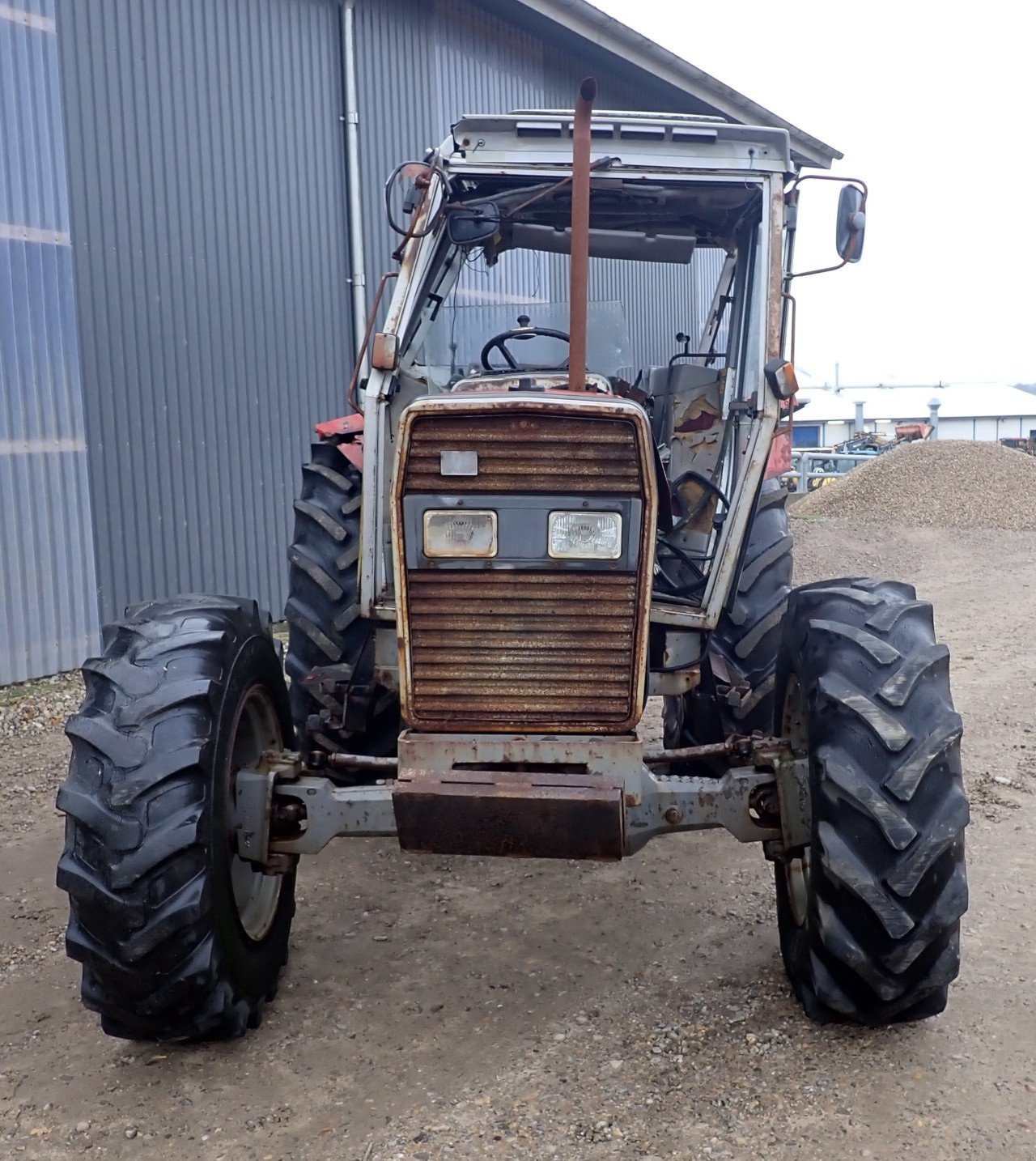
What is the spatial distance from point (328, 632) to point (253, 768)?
94 cm

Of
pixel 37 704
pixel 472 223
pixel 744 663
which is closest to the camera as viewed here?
pixel 472 223

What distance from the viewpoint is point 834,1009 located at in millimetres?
3139

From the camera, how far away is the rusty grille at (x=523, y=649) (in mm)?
3168

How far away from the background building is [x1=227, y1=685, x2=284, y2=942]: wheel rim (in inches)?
1888

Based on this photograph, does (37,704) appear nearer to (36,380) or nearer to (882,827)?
(36,380)

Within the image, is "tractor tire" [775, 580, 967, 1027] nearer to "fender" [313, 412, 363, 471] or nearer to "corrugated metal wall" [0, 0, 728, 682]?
"fender" [313, 412, 363, 471]

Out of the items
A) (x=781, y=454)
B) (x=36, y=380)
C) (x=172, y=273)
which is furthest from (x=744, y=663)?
(x=172, y=273)

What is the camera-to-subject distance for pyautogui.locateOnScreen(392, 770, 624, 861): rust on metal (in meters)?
2.98

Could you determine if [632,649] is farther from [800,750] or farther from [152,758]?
[152,758]

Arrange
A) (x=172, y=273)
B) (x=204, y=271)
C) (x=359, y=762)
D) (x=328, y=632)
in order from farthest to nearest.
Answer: (x=204, y=271), (x=172, y=273), (x=328, y=632), (x=359, y=762)

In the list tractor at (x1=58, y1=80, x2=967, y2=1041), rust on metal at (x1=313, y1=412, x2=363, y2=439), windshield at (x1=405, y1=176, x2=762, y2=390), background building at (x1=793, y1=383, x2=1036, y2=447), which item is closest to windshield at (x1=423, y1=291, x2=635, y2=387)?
windshield at (x1=405, y1=176, x2=762, y2=390)

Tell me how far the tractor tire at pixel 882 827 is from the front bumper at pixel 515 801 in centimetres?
26

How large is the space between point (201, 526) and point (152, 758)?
579 centimetres

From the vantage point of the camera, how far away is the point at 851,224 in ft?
12.8
